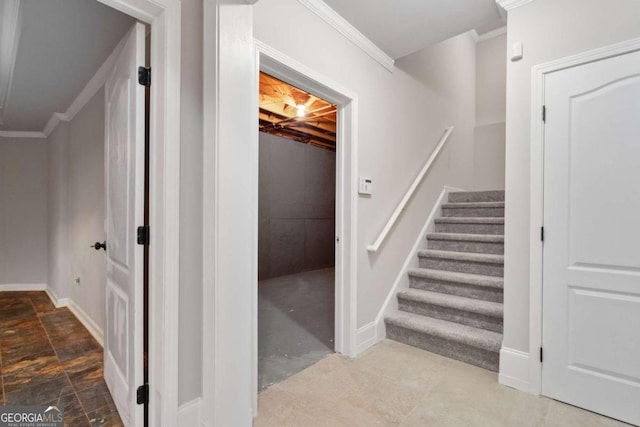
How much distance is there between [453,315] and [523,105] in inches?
67.0

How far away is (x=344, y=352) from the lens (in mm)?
2383

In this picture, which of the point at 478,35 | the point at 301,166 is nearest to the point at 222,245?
the point at 301,166

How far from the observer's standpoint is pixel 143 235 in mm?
1437

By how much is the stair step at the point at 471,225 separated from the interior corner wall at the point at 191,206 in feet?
9.40

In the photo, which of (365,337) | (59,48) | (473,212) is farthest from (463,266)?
(59,48)

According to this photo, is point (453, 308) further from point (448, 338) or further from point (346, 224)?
point (346, 224)

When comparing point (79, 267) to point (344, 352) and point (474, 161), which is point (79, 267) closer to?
point (344, 352)

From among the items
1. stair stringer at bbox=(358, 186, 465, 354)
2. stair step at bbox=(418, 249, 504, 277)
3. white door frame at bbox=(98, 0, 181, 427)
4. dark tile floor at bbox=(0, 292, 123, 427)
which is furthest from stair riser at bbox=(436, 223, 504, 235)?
dark tile floor at bbox=(0, 292, 123, 427)

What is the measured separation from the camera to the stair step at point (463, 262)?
267cm

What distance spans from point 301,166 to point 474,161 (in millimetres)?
2988

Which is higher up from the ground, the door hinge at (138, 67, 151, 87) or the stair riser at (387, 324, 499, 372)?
the door hinge at (138, 67, 151, 87)

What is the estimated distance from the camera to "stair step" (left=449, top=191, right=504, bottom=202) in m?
3.58

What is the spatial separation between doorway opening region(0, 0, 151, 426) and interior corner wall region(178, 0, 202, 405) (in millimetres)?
207

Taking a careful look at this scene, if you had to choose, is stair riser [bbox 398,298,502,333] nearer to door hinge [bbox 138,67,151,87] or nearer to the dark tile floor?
the dark tile floor
